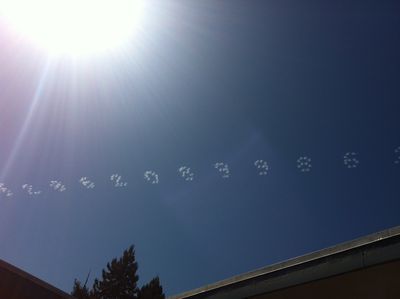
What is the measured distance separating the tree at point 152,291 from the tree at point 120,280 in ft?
1.03

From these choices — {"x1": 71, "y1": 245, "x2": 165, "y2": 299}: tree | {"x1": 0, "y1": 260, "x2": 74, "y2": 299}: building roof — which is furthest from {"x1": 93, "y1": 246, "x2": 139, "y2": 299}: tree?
{"x1": 0, "y1": 260, "x2": 74, "y2": 299}: building roof

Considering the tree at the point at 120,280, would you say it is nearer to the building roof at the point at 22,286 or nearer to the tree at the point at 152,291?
the tree at the point at 152,291

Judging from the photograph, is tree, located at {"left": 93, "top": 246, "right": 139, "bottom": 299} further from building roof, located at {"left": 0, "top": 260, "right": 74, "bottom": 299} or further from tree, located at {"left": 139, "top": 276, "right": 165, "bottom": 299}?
building roof, located at {"left": 0, "top": 260, "right": 74, "bottom": 299}

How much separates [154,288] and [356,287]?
566 cm

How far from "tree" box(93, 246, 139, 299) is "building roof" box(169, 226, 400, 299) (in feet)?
8.55

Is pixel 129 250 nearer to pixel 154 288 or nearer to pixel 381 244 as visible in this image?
pixel 154 288

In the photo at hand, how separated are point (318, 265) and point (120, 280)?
609cm

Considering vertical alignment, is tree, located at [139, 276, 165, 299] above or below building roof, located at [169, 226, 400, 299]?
above

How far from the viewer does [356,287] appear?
27.7 feet

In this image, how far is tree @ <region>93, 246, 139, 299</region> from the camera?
A: 11633 mm

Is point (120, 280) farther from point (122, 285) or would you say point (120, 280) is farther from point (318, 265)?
point (318, 265)

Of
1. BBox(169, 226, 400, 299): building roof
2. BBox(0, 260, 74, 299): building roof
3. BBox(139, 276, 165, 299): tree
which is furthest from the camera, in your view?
BBox(139, 276, 165, 299): tree

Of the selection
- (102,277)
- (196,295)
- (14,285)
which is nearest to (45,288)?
(14,285)

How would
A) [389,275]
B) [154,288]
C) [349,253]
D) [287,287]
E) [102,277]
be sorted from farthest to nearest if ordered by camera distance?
1. [102,277]
2. [154,288]
3. [287,287]
4. [349,253]
5. [389,275]
